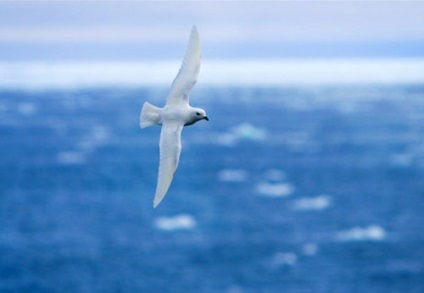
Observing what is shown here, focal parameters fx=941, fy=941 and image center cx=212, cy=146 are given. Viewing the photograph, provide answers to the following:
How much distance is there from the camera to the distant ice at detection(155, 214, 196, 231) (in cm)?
1495

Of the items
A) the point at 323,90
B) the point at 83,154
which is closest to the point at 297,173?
the point at 323,90

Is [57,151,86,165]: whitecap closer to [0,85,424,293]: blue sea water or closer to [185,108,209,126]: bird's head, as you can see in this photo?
[0,85,424,293]: blue sea water

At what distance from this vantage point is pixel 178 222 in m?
15.2

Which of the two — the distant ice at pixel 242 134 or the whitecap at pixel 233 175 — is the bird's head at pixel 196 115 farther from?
the distant ice at pixel 242 134

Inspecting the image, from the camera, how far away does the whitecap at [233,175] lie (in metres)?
15.9

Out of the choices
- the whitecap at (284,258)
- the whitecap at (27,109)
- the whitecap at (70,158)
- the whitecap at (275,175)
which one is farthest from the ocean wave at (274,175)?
the whitecap at (27,109)

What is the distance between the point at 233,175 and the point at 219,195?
33.9 inches

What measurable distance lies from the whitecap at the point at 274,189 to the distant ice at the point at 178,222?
1.41 m

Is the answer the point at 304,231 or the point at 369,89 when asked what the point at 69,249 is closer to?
the point at 304,231

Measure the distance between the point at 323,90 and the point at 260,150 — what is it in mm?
1749

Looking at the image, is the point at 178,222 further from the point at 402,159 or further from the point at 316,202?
the point at 402,159

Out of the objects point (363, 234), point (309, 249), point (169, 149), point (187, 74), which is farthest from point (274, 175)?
point (169, 149)

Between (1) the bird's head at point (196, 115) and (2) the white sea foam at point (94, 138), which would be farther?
(2) the white sea foam at point (94, 138)

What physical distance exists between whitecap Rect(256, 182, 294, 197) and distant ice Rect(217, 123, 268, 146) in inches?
34.9
